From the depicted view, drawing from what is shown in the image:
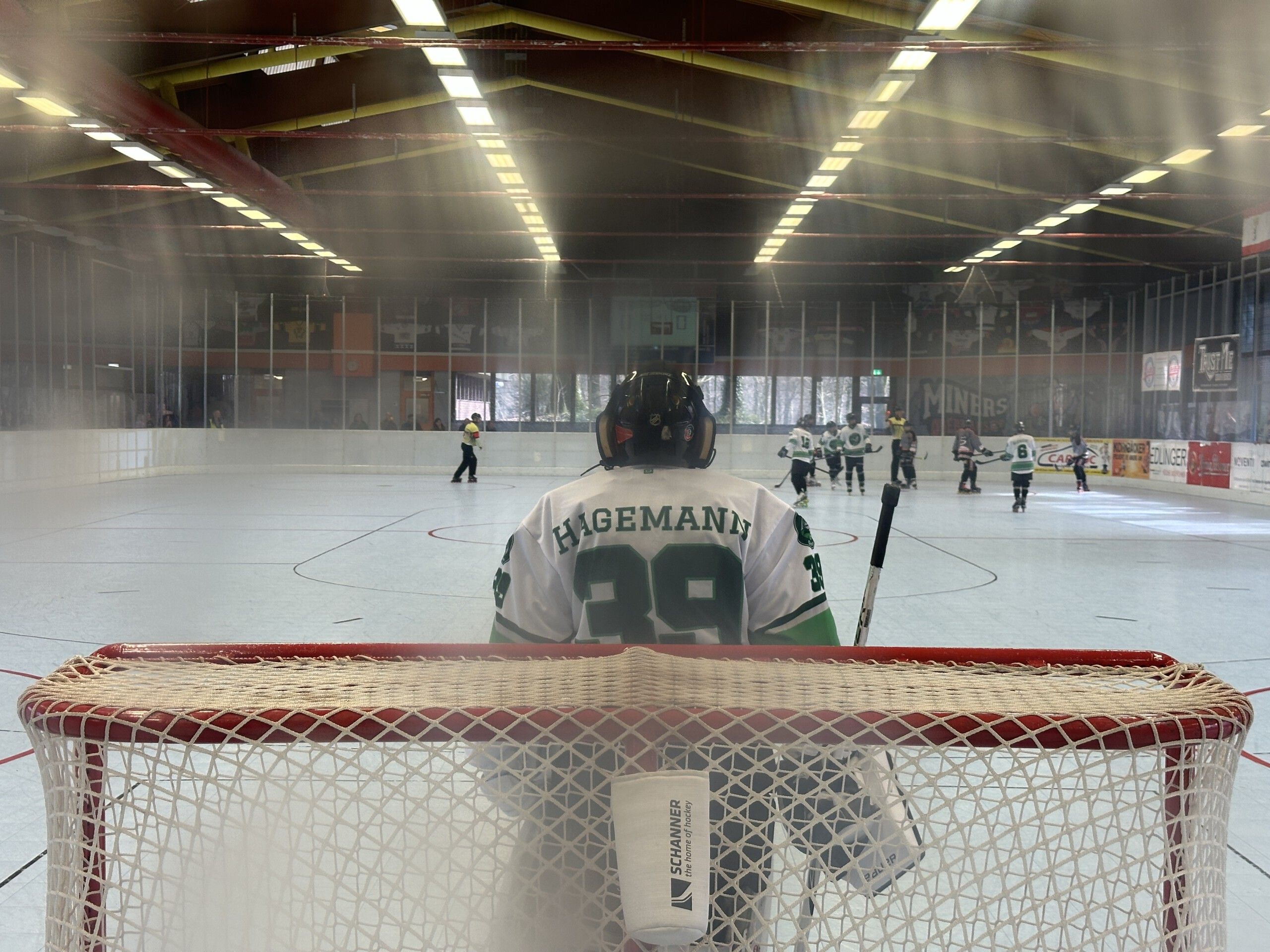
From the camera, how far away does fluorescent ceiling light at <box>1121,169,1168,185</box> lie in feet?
50.8

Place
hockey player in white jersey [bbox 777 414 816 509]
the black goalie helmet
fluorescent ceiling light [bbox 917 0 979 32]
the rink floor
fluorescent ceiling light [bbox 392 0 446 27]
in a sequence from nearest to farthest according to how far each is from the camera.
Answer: the black goalie helmet < the rink floor < fluorescent ceiling light [bbox 917 0 979 32] < fluorescent ceiling light [bbox 392 0 446 27] < hockey player in white jersey [bbox 777 414 816 509]

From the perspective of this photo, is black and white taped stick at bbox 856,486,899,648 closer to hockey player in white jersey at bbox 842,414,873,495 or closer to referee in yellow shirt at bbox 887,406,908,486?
referee in yellow shirt at bbox 887,406,908,486

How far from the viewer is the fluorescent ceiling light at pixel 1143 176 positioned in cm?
1549

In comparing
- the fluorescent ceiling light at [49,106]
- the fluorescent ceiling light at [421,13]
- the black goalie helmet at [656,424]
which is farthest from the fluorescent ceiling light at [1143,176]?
the black goalie helmet at [656,424]

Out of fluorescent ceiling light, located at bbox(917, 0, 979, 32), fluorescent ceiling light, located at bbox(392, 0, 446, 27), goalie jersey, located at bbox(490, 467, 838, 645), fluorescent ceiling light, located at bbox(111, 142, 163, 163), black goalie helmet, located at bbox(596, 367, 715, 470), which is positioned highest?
fluorescent ceiling light, located at bbox(392, 0, 446, 27)

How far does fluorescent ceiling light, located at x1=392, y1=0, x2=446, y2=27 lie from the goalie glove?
10712 mm

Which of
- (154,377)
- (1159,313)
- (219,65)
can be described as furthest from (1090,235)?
(154,377)

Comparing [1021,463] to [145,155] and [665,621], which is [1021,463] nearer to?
[145,155]

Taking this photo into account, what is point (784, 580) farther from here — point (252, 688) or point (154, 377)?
point (154, 377)

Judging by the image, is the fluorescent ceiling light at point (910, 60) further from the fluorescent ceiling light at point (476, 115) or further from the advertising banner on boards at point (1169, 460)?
the advertising banner on boards at point (1169, 460)

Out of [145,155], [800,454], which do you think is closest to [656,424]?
[145,155]

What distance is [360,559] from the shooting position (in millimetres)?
10195

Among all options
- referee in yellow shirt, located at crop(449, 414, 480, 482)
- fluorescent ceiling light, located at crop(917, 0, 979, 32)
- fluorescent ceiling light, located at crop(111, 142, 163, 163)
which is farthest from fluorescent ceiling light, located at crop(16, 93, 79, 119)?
referee in yellow shirt, located at crop(449, 414, 480, 482)

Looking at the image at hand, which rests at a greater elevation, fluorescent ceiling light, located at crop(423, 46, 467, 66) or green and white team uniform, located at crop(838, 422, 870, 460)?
fluorescent ceiling light, located at crop(423, 46, 467, 66)
